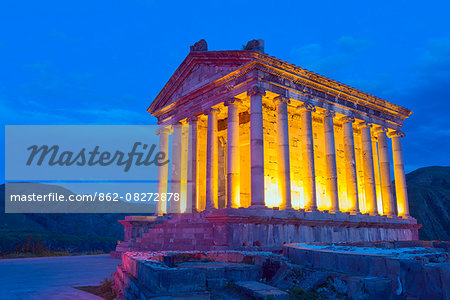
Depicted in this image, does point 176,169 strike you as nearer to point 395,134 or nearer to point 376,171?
point 376,171

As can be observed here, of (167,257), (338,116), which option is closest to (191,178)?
(338,116)

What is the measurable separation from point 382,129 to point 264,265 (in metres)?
23.0

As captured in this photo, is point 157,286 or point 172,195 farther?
point 172,195

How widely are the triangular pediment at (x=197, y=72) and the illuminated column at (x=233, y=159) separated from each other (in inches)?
92.2

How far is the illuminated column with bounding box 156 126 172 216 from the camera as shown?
26141 mm

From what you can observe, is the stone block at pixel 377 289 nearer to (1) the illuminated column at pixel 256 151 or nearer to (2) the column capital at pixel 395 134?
(1) the illuminated column at pixel 256 151

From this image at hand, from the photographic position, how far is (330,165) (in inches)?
904

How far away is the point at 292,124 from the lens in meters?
25.8

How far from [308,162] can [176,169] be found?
975cm

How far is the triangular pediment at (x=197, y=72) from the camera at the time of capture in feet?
70.8

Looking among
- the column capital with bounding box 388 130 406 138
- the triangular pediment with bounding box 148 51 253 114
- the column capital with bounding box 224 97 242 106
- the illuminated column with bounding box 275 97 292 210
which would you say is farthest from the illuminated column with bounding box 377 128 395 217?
the triangular pediment with bounding box 148 51 253 114

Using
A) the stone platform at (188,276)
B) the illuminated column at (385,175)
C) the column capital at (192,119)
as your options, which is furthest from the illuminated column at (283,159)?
the illuminated column at (385,175)

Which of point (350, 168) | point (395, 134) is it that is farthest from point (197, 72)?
point (395, 134)

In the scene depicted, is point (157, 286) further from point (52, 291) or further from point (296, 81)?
point (296, 81)
